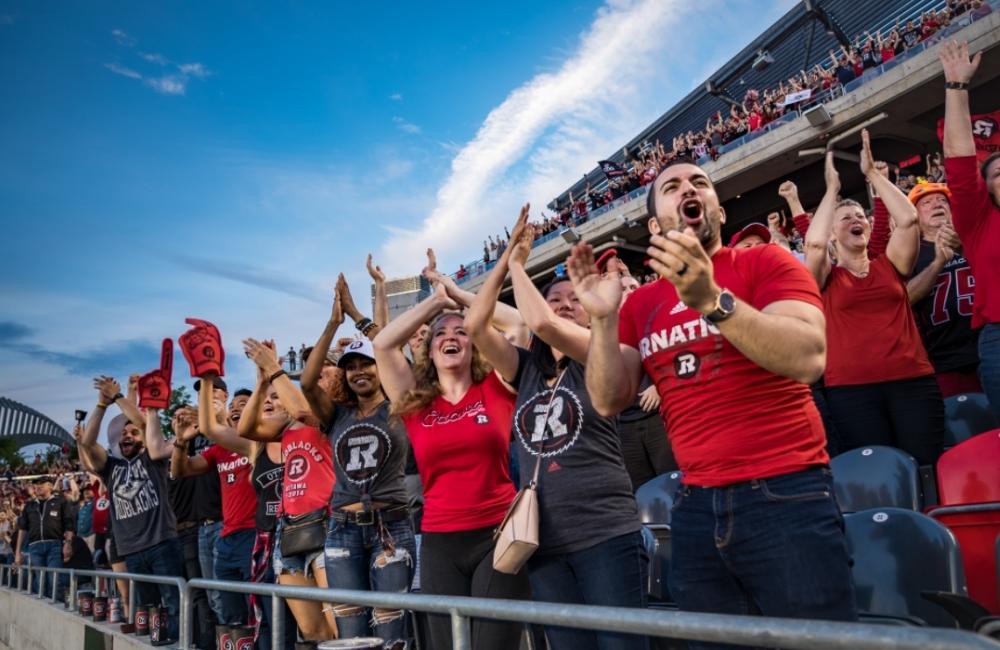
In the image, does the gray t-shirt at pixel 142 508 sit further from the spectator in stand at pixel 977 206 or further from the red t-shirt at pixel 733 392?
the spectator in stand at pixel 977 206

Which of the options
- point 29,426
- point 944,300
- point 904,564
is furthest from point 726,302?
point 29,426

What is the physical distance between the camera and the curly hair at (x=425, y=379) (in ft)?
10.1

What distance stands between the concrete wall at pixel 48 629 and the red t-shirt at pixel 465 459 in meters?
3.39

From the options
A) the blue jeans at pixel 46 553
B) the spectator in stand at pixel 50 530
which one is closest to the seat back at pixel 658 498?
the spectator in stand at pixel 50 530

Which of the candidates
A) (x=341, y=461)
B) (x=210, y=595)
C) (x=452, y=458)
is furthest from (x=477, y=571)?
(x=210, y=595)

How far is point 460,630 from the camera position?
6.07ft

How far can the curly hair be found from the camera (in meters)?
3.09

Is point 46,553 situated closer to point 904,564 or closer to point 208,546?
point 208,546

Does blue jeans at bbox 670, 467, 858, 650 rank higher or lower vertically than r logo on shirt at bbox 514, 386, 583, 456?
lower

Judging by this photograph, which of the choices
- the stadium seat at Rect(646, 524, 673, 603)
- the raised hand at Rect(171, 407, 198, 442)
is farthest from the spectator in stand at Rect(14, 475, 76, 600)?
the stadium seat at Rect(646, 524, 673, 603)

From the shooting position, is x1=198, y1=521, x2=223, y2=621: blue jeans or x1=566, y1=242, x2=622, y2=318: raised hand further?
x1=198, y1=521, x2=223, y2=621: blue jeans

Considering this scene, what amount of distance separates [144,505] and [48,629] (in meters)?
3.62

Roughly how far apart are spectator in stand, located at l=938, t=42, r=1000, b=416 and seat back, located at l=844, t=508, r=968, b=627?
1.37 meters

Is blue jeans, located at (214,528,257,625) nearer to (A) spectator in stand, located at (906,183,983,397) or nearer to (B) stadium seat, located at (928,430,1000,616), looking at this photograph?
(B) stadium seat, located at (928,430,1000,616)
